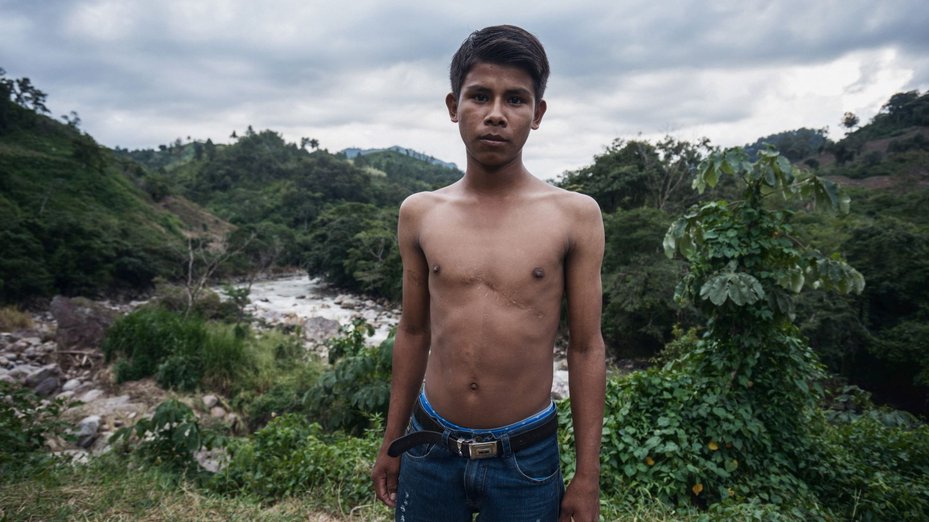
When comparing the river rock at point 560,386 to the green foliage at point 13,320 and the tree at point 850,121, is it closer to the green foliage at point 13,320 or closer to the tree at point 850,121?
the green foliage at point 13,320

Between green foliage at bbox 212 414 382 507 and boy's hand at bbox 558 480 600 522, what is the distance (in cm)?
203

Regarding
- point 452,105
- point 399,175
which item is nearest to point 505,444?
point 452,105

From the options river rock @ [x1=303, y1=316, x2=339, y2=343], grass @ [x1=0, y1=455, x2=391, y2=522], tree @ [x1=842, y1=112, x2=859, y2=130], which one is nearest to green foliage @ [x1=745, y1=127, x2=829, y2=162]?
tree @ [x1=842, y1=112, x2=859, y2=130]

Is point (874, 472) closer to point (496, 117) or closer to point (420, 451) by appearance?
point (420, 451)

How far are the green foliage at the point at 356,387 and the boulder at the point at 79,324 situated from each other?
29.3ft

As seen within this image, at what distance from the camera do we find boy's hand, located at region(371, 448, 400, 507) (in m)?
1.60

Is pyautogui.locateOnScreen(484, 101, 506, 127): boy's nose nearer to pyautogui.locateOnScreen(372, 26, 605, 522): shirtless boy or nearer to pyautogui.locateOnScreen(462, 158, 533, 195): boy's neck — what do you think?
pyautogui.locateOnScreen(372, 26, 605, 522): shirtless boy

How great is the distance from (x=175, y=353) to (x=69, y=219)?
11.3 m

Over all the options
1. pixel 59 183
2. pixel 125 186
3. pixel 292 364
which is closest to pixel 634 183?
pixel 292 364

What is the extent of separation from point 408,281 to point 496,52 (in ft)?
2.54

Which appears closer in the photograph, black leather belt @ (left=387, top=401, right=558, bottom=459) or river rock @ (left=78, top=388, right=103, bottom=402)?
black leather belt @ (left=387, top=401, right=558, bottom=459)

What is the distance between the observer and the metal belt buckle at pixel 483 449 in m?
1.35

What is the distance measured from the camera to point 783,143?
141 feet

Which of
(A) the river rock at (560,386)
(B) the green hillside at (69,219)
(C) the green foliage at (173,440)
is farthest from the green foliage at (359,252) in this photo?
(C) the green foliage at (173,440)
